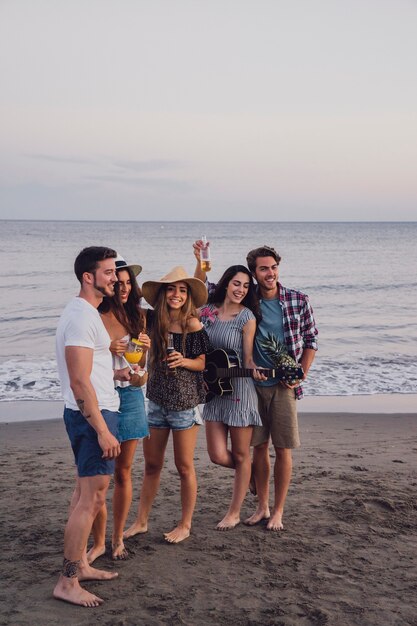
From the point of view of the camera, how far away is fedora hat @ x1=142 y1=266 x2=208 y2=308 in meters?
4.70

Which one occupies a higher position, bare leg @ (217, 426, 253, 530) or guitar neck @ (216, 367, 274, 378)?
guitar neck @ (216, 367, 274, 378)

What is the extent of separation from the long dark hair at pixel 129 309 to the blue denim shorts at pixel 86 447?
732 millimetres

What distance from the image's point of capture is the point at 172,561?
4.48 metres

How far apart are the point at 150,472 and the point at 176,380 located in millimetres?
693

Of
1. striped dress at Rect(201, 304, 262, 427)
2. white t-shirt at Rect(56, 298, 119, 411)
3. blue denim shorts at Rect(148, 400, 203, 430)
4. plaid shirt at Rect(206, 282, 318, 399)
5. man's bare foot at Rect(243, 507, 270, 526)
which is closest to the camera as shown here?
white t-shirt at Rect(56, 298, 119, 411)

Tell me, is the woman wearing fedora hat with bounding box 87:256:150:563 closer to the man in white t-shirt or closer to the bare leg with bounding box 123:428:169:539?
the bare leg with bounding box 123:428:169:539

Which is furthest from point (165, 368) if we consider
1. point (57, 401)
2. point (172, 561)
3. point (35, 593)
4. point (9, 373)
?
point (9, 373)

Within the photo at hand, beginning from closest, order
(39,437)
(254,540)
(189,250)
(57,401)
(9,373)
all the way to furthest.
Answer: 1. (254,540)
2. (39,437)
3. (57,401)
4. (9,373)
5. (189,250)

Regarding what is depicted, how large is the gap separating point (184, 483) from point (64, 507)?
1267 millimetres

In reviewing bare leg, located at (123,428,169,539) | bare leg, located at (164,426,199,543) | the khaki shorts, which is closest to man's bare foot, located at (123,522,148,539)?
bare leg, located at (123,428,169,539)

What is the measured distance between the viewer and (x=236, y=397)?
491 centimetres

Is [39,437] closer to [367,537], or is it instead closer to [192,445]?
[192,445]

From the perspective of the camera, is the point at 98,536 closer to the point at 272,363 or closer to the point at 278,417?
the point at 278,417

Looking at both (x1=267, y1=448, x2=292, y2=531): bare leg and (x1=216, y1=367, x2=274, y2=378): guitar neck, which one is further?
(x1=267, y1=448, x2=292, y2=531): bare leg
